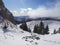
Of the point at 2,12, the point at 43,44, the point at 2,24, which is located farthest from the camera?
the point at 2,12

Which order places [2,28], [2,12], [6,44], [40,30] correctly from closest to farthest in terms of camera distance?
[6,44]
[2,28]
[2,12]
[40,30]

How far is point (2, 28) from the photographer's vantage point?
28.1 metres

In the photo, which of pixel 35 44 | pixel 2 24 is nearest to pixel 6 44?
pixel 35 44

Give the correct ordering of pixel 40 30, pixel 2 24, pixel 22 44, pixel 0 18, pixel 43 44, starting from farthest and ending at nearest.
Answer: pixel 40 30 < pixel 0 18 < pixel 2 24 < pixel 43 44 < pixel 22 44

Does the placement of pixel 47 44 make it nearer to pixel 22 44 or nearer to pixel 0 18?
pixel 22 44

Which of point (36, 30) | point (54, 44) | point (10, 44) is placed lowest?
point (36, 30)

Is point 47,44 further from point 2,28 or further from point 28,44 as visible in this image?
point 2,28

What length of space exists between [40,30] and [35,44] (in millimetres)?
32230

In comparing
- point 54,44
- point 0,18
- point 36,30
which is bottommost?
point 36,30

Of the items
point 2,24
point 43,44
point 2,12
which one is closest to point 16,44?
point 43,44

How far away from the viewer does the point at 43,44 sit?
21172 millimetres

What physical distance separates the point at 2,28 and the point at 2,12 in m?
9.52

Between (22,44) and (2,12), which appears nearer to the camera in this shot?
(22,44)

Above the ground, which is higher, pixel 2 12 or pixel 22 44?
pixel 2 12
